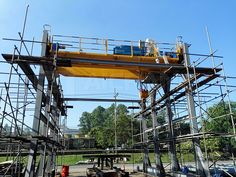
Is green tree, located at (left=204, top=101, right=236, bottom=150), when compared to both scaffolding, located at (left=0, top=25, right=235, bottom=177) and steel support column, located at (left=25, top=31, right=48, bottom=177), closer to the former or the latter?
scaffolding, located at (left=0, top=25, right=235, bottom=177)

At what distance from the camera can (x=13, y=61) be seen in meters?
8.46

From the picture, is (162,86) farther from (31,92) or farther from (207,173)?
(31,92)

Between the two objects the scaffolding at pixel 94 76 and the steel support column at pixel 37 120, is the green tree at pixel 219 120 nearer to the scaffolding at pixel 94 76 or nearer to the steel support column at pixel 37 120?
the scaffolding at pixel 94 76

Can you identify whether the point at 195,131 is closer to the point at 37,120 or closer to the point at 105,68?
the point at 105,68

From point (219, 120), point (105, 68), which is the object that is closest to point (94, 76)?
point (105, 68)

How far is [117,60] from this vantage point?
1085 centimetres

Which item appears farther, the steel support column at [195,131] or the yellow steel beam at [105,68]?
the yellow steel beam at [105,68]

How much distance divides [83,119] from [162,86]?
297ft

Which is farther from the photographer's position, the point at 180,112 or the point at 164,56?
the point at 180,112

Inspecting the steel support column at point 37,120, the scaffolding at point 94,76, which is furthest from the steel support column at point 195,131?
the steel support column at point 37,120

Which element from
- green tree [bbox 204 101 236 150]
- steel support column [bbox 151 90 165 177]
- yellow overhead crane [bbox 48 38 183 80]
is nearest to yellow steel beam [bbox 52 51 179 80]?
yellow overhead crane [bbox 48 38 183 80]

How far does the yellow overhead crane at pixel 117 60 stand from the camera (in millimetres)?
10430

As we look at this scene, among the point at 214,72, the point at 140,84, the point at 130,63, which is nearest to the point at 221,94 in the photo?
the point at 214,72

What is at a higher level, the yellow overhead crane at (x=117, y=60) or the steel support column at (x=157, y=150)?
the yellow overhead crane at (x=117, y=60)
